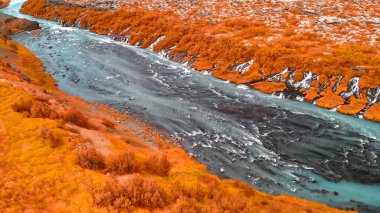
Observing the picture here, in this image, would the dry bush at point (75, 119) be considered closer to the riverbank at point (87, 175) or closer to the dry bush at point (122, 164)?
the riverbank at point (87, 175)

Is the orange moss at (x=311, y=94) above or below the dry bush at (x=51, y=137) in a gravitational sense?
below

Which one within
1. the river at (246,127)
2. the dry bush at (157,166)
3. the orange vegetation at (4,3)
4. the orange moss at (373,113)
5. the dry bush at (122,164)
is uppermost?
the orange vegetation at (4,3)

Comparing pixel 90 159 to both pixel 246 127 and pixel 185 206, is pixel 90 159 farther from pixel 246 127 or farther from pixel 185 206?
pixel 246 127

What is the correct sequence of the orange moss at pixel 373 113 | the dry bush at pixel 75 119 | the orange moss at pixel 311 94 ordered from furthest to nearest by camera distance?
1. the orange moss at pixel 311 94
2. the orange moss at pixel 373 113
3. the dry bush at pixel 75 119

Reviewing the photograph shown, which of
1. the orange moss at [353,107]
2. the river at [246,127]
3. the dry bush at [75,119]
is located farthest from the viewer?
the orange moss at [353,107]

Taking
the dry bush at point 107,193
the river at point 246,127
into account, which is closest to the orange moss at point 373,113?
the river at point 246,127

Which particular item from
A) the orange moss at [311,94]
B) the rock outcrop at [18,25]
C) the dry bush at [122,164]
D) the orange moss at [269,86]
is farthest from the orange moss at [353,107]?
the rock outcrop at [18,25]

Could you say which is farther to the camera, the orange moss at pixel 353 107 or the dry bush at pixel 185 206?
the orange moss at pixel 353 107
